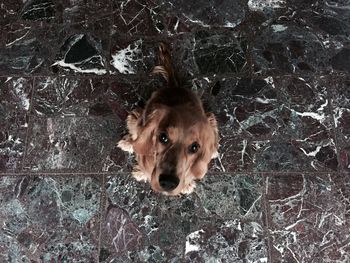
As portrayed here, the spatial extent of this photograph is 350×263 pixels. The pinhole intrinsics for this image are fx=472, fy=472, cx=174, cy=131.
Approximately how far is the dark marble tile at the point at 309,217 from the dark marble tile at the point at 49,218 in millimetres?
1276

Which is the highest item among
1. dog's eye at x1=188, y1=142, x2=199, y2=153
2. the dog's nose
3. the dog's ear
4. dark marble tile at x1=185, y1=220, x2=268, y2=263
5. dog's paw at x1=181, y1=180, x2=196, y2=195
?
dog's eye at x1=188, y1=142, x2=199, y2=153

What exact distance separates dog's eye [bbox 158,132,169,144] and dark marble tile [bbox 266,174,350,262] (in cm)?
105

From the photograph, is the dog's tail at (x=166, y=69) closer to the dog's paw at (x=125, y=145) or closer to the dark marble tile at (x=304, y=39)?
the dog's paw at (x=125, y=145)

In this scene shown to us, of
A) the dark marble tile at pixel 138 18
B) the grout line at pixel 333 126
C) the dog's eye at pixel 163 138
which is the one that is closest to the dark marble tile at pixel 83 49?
the dark marble tile at pixel 138 18

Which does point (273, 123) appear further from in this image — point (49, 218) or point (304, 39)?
point (49, 218)

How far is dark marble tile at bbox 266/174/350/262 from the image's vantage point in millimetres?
3305

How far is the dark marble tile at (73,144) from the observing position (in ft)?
11.1

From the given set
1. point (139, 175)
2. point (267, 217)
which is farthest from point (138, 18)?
point (267, 217)

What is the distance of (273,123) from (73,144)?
4.95 feet

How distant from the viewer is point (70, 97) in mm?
3570

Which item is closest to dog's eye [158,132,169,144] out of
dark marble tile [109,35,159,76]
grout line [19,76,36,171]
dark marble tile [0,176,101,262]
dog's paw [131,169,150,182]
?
dog's paw [131,169,150,182]

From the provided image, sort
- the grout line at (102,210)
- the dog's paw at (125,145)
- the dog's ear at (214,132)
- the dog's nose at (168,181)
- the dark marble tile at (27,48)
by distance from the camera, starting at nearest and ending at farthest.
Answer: the dog's nose at (168,181) < the dog's ear at (214,132) < the grout line at (102,210) < the dog's paw at (125,145) < the dark marble tile at (27,48)

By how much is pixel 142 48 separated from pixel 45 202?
4.55 ft

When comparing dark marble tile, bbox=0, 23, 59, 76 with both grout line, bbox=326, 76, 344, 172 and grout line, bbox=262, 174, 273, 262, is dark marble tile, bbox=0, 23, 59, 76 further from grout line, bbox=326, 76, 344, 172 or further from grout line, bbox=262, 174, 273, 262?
grout line, bbox=326, 76, 344, 172
